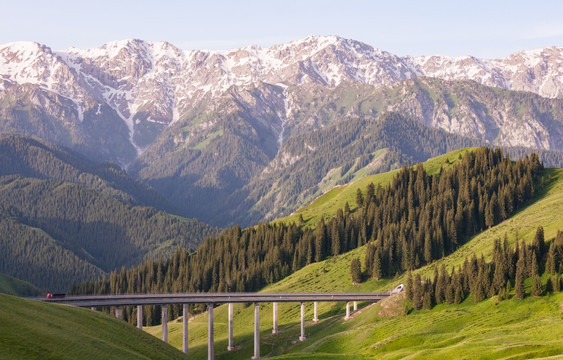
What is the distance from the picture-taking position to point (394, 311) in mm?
134750

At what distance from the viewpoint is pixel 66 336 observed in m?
81.2

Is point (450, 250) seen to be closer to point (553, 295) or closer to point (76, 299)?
point (553, 295)

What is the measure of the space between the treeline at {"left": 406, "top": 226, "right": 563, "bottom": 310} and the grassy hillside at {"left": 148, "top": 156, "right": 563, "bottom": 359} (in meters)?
2.31

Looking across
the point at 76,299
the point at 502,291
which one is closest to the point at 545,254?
the point at 502,291

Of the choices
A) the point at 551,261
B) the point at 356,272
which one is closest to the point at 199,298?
the point at 356,272

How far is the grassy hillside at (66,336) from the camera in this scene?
72.3 meters

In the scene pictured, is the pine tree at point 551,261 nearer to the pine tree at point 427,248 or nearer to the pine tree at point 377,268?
the pine tree at point 427,248

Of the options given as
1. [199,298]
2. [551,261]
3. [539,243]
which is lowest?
[199,298]

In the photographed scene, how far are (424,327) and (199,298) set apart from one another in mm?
55037

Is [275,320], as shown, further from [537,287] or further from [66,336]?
[66,336]

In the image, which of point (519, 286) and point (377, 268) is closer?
point (519, 286)

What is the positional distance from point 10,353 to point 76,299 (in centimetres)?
7675

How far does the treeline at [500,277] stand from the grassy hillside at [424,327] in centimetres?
231

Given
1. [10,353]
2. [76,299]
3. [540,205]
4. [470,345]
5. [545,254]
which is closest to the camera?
[10,353]
